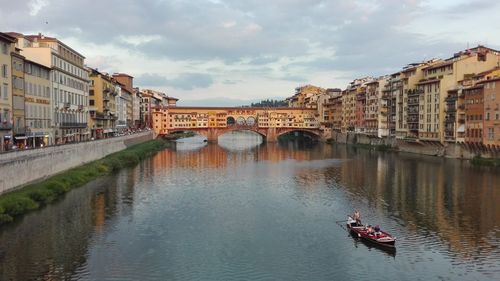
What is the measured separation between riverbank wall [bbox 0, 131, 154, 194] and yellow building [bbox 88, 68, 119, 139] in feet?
40.5

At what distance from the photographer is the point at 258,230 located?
24.3 metres

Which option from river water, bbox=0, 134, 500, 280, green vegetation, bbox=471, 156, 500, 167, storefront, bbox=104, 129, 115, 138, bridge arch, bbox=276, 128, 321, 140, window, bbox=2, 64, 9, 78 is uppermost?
window, bbox=2, 64, 9, 78

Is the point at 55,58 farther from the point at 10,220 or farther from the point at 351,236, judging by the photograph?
the point at 351,236

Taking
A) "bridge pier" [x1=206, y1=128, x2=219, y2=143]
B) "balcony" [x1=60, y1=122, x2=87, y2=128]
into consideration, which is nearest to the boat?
"balcony" [x1=60, y1=122, x2=87, y2=128]

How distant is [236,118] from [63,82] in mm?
62487

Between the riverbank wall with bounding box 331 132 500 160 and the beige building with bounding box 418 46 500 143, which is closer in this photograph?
the riverbank wall with bounding box 331 132 500 160

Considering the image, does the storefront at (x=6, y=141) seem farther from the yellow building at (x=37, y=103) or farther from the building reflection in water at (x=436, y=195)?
the building reflection in water at (x=436, y=195)

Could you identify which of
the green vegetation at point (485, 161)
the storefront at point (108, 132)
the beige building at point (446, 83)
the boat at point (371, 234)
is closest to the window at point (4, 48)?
the boat at point (371, 234)

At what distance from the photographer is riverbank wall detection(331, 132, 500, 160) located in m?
50.4

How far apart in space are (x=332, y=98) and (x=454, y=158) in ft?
181

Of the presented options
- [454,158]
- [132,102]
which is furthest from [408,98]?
[132,102]

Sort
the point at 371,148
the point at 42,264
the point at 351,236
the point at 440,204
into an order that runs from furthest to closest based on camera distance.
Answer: the point at 371,148, the point at 440,204, the point at 351,236, the point at 42,264

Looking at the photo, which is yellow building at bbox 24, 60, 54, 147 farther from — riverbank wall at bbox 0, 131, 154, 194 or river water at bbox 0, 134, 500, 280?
river water at bbox 0, 134, 500, 280

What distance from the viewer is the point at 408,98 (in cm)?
6556
